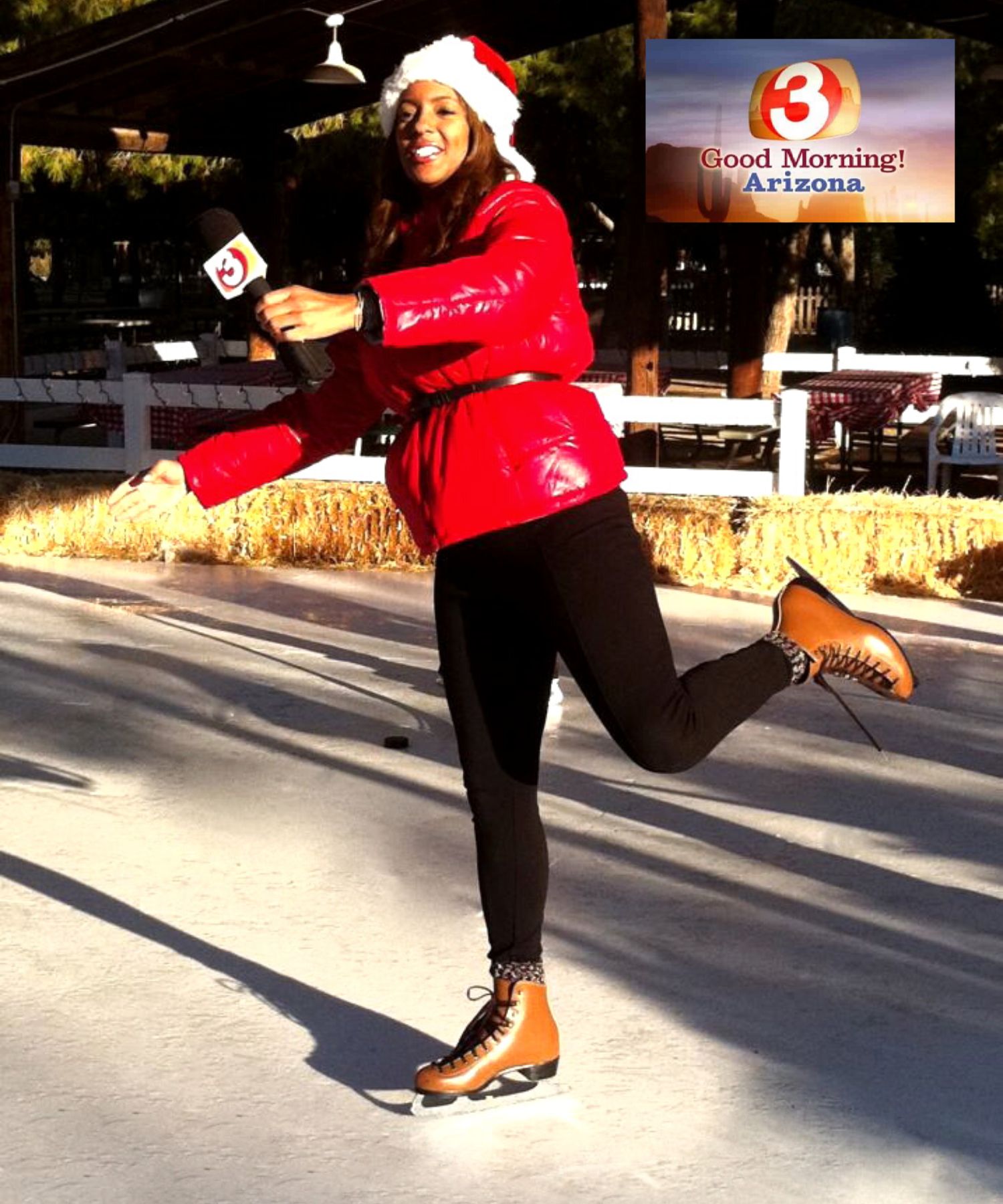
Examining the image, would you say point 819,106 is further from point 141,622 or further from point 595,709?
point 595,709

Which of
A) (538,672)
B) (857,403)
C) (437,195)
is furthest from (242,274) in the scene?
(857,403)

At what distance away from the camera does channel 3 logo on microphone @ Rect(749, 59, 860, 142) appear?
46.4 feet

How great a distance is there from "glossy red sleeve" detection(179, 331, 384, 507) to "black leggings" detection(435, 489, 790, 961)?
449 millimetres

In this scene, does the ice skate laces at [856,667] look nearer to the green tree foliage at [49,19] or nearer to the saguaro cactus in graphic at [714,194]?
the saguaro cactus in graphic at [714,194]

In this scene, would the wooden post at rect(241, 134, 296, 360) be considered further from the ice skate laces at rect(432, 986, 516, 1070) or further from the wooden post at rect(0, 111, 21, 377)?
the ice skate laces at rect(432, 986, 516, 1070)

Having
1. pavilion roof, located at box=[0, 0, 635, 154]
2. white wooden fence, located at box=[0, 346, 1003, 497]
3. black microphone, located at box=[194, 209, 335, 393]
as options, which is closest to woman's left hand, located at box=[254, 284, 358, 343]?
black microphone, located at box=[194, 209, 335, 393]

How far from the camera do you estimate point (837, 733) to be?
6.99 metres

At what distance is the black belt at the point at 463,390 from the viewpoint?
12.0 feet

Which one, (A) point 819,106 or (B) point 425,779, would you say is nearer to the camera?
(B) point 425,779

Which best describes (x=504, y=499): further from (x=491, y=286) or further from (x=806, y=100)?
(x=806, y=100)

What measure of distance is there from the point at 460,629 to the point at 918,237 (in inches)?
850

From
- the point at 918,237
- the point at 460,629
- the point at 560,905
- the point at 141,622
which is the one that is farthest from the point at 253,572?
the point at 918,237

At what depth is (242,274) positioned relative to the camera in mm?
3699
